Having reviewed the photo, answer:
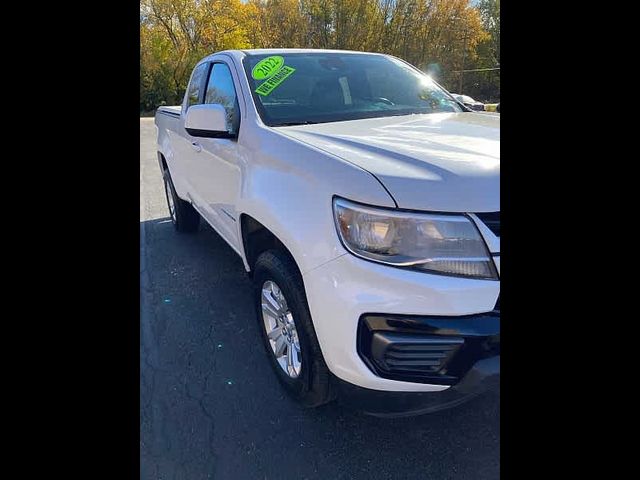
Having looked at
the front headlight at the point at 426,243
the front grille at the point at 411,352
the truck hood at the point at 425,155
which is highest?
the truck hood at the point at 425,155

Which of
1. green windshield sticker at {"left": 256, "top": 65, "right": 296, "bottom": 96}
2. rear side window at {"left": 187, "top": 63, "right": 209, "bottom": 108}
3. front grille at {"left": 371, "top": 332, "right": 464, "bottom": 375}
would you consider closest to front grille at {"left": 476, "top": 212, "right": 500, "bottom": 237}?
front grille at {"left": 371, "top": 332, "right": 464, "bottom": 375}

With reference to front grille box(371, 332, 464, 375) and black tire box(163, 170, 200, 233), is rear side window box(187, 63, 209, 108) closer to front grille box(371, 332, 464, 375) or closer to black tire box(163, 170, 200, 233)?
black tire box(163, 170, 200, 233)

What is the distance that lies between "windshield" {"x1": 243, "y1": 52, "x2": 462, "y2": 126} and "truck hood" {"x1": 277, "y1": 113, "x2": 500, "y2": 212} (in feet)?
0.66

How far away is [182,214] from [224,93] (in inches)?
72.7

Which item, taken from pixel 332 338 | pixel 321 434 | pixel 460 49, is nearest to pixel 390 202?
pixel 332 338

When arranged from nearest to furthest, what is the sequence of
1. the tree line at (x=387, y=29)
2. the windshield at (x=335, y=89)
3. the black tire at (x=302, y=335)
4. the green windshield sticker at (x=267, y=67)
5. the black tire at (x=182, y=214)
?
the black tire at (x=302, y=335), the windshield at (x=335, y=89), the green windshield sticker at (x=267, y=67), the tree line at (x=387, y=29), the black tire at (x=182, y=214)

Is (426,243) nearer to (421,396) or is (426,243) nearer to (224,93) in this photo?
(421,396)

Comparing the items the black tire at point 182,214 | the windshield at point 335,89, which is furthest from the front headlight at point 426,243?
the black tire at point 182,214

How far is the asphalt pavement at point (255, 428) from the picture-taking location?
6.42 ft

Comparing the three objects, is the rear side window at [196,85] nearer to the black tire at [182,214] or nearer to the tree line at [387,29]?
the tree line at [387,29]

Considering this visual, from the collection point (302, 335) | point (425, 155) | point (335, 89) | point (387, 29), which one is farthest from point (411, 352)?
point (387, 29)

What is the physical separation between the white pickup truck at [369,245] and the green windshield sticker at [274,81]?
4 cm

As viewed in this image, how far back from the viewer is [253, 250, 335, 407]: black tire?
1938 mm
